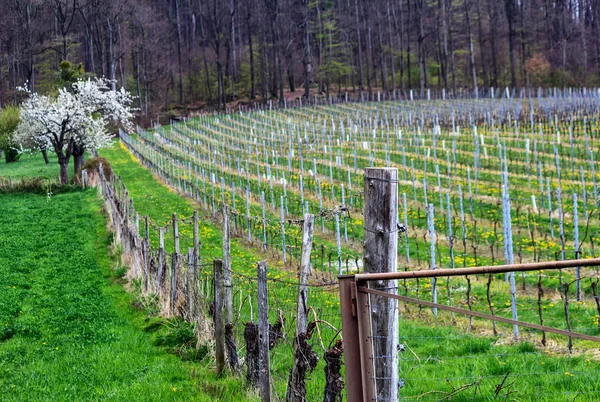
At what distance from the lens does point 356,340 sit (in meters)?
3.81

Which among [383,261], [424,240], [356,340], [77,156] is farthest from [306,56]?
[356,340]

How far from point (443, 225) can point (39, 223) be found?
41.7 feet

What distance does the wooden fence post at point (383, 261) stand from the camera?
4039 mm

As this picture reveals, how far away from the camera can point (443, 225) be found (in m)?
19.3

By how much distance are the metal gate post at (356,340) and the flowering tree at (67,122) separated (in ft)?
94.5

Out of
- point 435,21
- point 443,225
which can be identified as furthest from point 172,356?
point 435,21

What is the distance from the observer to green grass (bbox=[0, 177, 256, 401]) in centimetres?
741

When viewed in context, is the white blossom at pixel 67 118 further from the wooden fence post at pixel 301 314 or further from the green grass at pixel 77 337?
the wooden fence post at pixel 301 314

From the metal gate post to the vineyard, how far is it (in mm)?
467

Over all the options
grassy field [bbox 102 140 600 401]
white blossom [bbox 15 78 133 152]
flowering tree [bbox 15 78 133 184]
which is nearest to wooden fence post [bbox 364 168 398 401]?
grassy field [bbox 102 140 600 401]

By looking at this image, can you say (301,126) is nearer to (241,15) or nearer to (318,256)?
(318,256)

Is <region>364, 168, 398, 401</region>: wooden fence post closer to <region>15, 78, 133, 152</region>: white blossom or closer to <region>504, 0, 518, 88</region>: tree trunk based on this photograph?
<region>15, 78, 133, 152</region>: white blossom

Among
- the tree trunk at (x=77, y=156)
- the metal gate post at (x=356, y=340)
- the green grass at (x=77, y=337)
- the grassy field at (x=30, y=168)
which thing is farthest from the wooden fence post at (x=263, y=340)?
the tree trunk at (x=77, y=156)

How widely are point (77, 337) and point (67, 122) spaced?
991 inches
